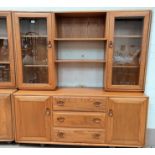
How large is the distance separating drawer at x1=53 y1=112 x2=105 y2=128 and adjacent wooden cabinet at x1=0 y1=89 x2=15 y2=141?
58cm

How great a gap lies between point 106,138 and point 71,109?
1.90ft

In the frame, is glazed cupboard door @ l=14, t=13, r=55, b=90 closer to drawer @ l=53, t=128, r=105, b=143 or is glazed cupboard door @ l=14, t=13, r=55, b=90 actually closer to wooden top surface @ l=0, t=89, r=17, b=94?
wooden top surface @ l=0, t=89, r=17, b=94

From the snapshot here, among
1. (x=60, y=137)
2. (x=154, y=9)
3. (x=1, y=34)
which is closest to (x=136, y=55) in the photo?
(x=154, y=9)

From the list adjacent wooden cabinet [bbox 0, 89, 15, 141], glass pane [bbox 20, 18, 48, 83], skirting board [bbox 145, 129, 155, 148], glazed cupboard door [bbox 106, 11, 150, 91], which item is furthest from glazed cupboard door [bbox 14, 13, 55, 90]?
skirting board [bbox 145, 129, 155, 148]

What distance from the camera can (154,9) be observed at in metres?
2.16

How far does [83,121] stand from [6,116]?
98cm

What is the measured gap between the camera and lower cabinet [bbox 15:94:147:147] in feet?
7.15

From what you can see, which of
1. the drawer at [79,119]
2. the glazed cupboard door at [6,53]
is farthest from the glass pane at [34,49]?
the drawer at [79,119]

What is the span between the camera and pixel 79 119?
2.23 m

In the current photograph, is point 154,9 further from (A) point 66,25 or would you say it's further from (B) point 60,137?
(B) point 60,137

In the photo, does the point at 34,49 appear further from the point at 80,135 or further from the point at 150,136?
the point at 150,136

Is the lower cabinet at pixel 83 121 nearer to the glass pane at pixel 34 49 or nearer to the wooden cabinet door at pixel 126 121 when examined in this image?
the wooden cabinet door at pixel 126 121

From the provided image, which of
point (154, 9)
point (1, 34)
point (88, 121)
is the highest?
point (154, 9)

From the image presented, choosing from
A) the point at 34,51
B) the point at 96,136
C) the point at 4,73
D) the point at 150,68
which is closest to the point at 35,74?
the point at 34,51
